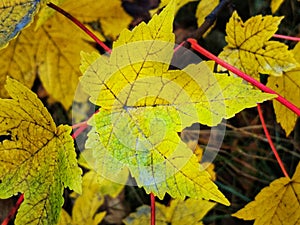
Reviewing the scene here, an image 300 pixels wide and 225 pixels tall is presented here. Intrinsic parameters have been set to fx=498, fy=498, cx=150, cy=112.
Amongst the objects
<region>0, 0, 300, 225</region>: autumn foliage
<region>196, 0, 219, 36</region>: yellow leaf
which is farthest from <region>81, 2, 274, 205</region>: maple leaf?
<region>196, 0, 219, 36</region>: yellow leaf

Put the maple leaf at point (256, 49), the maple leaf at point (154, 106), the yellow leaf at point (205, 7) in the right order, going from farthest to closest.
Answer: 1. the yellow leaf at point (205, 7)
2. the maple leaf at point (256, 49)
3. the maple leaf at point (154, 106)

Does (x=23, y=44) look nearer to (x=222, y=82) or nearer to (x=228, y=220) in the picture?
(x=222, y=82)

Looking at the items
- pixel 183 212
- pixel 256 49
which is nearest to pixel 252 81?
pixel 256 49

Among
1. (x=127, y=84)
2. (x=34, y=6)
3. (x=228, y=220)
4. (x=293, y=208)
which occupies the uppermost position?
(x=34, y=6)

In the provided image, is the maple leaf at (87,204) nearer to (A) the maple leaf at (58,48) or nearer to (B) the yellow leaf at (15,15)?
(A) the maple leaf at (58,48)

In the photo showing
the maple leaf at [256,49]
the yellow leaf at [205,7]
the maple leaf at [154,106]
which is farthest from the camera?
Answer: the yellow leaf at [205,7]

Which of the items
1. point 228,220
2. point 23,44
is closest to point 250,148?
point 228,220

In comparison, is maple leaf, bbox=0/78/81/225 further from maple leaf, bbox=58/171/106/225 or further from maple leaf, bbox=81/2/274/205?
maple leaf, bbox=58/171/106/225

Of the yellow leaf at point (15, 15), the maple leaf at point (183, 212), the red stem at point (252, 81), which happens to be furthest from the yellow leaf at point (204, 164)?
the yellow leaf at point (15, 15)
